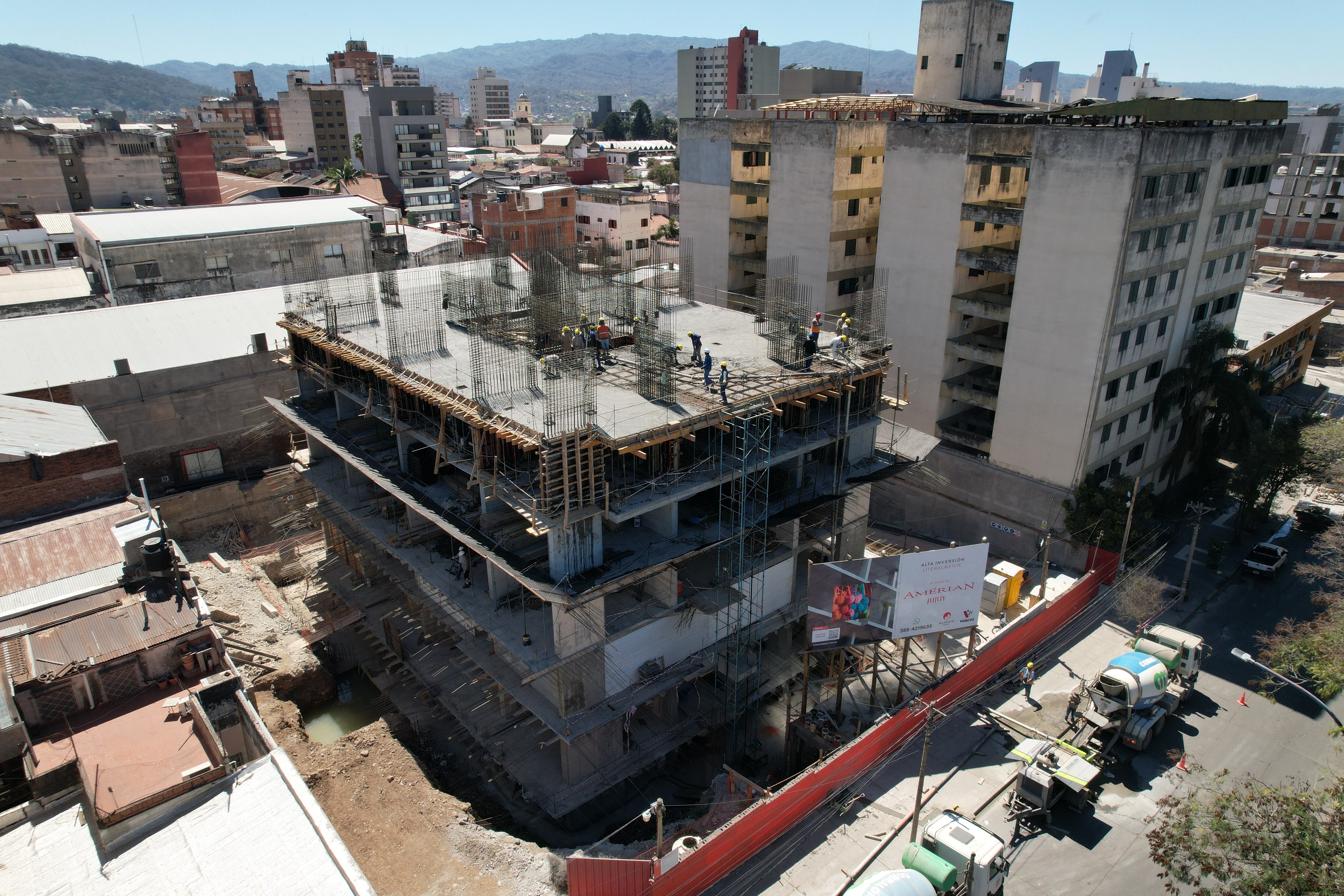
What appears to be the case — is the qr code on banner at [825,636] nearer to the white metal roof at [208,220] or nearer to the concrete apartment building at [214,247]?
the concrete apartment building at [214,247]

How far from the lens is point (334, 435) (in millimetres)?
36281

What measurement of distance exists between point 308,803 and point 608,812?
→ 10.3 metres

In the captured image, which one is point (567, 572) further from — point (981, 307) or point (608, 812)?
point (981, 307)

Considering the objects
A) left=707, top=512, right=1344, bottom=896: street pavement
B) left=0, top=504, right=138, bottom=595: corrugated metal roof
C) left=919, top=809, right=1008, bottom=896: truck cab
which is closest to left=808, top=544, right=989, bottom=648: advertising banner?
left=707, top=512, right=1344, bottom=896: street pavement

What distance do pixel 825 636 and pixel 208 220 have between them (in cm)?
5926

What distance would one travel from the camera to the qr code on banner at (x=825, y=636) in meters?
27.0

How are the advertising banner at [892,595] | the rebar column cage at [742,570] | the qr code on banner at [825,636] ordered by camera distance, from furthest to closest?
the rebar column cage at [742,570] < the qr code on banner at [825,636] < the advertising banner at [892,595]

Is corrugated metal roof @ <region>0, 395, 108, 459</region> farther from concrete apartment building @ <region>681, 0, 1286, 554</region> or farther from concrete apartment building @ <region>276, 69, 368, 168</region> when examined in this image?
concrete apartment building @ <region>276, 69, 368, 168</region>

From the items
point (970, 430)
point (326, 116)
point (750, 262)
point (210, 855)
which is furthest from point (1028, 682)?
point (326, 116)

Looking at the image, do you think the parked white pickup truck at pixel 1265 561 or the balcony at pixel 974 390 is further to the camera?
the balcony at pixel 974 390

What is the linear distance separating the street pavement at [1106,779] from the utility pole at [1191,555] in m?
0.67

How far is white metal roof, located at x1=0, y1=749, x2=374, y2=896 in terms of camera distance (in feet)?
68.8

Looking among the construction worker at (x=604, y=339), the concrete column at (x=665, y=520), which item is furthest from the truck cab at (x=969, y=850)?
the construction worker at (x=604, y=339)

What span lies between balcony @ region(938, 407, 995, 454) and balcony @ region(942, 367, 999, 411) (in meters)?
0.88
